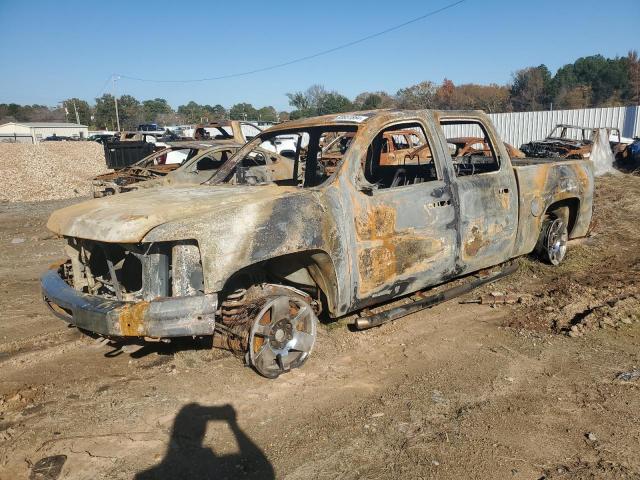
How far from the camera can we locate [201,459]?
9.51ft

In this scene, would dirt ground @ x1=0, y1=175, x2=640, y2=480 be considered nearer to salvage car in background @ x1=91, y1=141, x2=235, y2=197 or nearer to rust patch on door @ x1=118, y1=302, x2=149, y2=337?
rust patch on door @ x1=118, y1=302, x2=149, y2=337

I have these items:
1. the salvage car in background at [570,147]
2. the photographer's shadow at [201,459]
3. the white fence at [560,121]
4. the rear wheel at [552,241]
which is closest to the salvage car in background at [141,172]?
the rear wheel at [552,241]

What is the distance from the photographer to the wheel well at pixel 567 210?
617cm

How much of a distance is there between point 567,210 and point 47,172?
67.9ft

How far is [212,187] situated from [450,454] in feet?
9.39

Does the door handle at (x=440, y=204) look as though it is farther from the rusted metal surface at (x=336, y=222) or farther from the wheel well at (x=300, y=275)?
the wheel well at (x=300, y=275)

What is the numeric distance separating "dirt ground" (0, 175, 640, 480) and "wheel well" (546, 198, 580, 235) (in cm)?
128

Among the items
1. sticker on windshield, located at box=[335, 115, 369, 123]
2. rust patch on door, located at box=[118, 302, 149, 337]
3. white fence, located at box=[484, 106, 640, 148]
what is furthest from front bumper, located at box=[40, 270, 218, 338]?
white fence, located at box=[484, 106, 640, 148]

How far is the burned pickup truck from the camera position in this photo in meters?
3.21

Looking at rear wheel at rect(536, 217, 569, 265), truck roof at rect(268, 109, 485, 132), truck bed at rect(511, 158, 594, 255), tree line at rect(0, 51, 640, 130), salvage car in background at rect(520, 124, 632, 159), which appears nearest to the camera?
truck roof at rect(268, 109, 485, 132)

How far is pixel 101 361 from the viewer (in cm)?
418

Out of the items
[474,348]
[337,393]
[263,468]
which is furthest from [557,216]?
[263,468]

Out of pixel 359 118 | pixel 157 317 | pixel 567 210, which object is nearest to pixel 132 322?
pixel 157 317

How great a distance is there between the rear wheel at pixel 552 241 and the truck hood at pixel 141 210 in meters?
3.65
